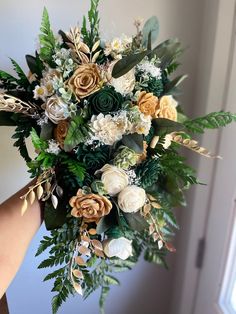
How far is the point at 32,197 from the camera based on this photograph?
0.64m

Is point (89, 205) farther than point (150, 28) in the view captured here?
No

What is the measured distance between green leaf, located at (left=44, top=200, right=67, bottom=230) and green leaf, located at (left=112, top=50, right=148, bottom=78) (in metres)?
0.28

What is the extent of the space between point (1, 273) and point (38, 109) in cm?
33

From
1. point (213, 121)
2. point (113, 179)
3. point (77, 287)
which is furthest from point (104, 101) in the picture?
point (77, 287)

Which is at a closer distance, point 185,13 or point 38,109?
point 38,109

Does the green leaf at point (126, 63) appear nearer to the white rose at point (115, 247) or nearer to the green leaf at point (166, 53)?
the green leaf at point (166, 53)

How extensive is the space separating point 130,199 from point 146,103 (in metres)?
0.20

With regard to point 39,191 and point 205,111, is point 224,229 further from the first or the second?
point 39,191

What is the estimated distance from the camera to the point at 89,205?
659 mm

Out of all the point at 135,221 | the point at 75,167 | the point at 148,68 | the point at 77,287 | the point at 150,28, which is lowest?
the point at 77,287

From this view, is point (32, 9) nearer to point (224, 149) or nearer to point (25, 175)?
point (25, 175)

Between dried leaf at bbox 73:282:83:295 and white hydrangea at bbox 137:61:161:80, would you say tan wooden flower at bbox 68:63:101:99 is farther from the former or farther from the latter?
dried leaf at bbox 73:282:83:295

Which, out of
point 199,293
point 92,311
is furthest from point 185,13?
point 92,311

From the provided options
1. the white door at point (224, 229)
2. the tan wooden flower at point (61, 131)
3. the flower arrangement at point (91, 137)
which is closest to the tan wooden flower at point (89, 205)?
the flower arrangement at point (91, 137)
